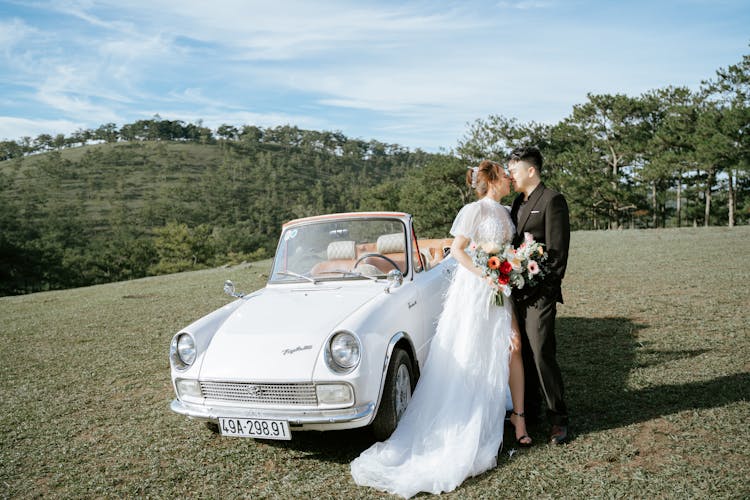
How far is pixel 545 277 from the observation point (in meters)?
4.04

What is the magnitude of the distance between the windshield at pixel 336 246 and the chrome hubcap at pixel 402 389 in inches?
50.1

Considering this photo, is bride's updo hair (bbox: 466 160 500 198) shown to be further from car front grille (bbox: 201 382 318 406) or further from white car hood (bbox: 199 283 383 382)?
car front grille (bbox: 201 382 318 406)

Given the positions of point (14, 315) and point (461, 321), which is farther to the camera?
point (14, 315)

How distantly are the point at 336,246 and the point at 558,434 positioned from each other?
279 centimetres

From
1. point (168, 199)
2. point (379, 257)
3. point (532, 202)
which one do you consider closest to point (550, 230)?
point (532, 202)

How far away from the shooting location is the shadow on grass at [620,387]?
A: 4.53 meters

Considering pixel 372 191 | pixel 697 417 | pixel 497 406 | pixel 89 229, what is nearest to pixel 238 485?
pixel 497 406

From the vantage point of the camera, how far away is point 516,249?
4.18 meters

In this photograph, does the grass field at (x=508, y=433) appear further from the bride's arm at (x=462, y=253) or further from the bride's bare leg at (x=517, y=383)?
the bride's arm at (x=462, y=253)

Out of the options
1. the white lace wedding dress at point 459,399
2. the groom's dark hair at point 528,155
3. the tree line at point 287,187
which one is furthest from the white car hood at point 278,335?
the tree line at point 287,187

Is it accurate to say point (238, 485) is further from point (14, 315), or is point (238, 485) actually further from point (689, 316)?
point (14, 315)

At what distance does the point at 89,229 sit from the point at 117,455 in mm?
92891

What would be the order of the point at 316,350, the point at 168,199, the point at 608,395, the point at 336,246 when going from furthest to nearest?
1. the point at 168,199
2. the point at 336,246
3. the point at 608,395
4. the point at 316,350

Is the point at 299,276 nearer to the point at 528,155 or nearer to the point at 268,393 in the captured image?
the point at 268,393
